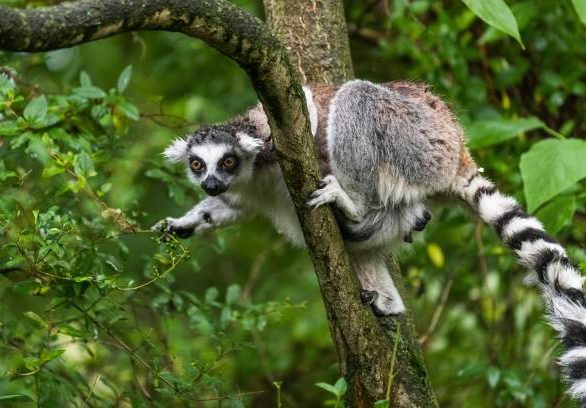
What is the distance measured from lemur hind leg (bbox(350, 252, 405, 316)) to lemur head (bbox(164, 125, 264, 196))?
2.92ft

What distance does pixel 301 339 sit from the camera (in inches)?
360

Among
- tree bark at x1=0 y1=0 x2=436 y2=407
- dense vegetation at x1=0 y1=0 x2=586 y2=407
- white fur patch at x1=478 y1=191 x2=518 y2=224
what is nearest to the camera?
tree bark at x1=0 y1=0 x2=436 y2=407

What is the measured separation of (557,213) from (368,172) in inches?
48.0

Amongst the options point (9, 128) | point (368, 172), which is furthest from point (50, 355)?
point (368, 172)

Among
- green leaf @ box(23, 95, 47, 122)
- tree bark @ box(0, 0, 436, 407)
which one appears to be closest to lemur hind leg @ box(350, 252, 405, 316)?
tree bark @ box(0, 0, 436, 407)

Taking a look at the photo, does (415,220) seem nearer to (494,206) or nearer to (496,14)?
(494,206)

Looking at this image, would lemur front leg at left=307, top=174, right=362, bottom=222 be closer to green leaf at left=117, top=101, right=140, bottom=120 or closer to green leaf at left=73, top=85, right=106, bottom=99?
green leaf at left=117, top=101, right=140, bottom=120

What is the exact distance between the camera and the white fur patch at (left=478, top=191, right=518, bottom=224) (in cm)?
499

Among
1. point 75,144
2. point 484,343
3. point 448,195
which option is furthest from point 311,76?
point 484,343

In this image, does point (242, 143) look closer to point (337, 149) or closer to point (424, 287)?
point (337, 149)

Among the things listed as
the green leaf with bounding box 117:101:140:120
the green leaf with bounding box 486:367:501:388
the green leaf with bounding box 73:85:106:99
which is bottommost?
the green leaf with bounding box 486:367:501:388

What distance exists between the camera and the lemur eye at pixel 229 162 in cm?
549

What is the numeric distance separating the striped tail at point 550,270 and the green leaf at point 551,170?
0.13 m

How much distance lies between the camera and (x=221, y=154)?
5.54 metres
